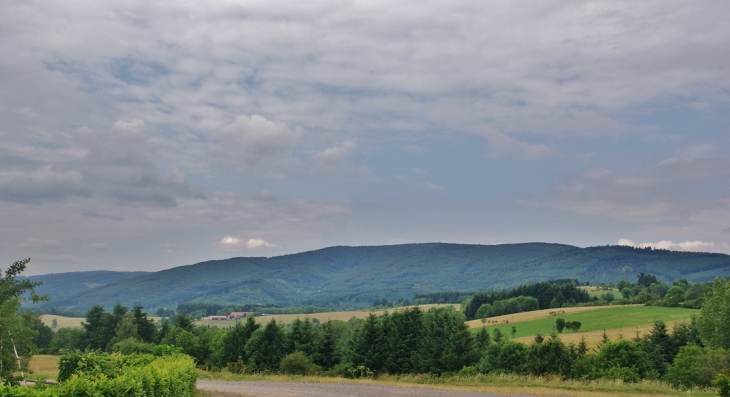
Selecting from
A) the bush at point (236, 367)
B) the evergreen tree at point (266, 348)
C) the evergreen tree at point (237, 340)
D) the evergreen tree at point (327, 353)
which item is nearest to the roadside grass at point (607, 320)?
the evergreen tree at point (327, 353)

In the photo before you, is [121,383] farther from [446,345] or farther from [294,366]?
[446,345]

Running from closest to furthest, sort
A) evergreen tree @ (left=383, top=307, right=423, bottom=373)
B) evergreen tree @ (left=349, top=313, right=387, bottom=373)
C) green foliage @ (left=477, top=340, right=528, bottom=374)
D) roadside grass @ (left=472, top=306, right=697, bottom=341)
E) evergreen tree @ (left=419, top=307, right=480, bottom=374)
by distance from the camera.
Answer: green foliage @ (left=477, top=340, right=528, bottom=374)
evergreen tree @ (left=419, top=307, right=480, bottom=374)
evergreen tree @ (left=383, top=307, right=423, bottom=373)
evergreen tree @ (left=349, top=313, right=387, bottom=373)
roadside grass @ (left=472, top=306, right=697, bottom=341)

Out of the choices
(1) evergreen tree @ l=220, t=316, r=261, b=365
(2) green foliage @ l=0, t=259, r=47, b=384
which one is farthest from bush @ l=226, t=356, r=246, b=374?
(2) green foliage @ l=0, t=259, r=47, b=384

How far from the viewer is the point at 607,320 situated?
119 meters

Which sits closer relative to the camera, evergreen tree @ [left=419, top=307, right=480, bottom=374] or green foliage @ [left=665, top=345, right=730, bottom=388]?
green foliage @ [left=665, top=345, right=730, bottom=388]

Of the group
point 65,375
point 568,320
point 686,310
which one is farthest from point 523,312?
point 65,375

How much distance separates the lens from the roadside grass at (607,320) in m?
108

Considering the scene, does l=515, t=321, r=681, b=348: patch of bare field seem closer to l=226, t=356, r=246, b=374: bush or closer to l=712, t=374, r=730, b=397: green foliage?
l=226, t=356, r=246, b=374: bush

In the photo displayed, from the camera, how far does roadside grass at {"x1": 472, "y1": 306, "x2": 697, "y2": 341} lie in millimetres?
107750

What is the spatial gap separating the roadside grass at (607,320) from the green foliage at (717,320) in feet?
94.4

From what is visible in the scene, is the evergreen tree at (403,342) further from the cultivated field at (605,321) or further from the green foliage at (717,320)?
the cultivated field at (605,321)

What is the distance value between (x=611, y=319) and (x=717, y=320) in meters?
54.4

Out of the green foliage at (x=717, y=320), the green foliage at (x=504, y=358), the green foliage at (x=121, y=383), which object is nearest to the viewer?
the green foliage at (x=121, y=383)

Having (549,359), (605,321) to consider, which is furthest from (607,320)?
(549,359)
